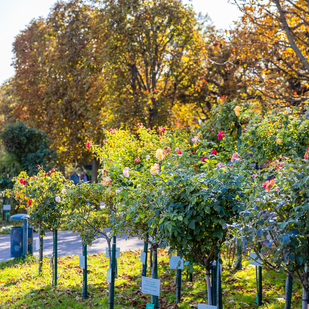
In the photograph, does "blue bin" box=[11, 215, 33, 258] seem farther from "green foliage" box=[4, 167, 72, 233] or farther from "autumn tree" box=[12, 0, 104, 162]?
"autumn tree" box=[12, 0, 104, 162]

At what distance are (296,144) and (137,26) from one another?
883cm

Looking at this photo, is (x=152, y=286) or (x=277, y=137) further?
(x=277, y=137)

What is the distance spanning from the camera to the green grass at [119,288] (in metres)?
5.48

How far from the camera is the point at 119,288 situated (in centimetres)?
633

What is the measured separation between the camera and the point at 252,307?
5191 mm

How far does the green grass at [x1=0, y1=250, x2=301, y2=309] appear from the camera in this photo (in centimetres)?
548

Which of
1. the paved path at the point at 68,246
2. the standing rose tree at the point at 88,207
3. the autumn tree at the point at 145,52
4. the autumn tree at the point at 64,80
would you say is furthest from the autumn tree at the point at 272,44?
the autumn tree at the point at 64,80

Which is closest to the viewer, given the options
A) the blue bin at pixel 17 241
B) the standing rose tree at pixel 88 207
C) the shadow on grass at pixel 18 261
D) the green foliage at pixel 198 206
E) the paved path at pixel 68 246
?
the green foliage at pixel 198 206

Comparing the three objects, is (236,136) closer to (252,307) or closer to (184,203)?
(252,307)

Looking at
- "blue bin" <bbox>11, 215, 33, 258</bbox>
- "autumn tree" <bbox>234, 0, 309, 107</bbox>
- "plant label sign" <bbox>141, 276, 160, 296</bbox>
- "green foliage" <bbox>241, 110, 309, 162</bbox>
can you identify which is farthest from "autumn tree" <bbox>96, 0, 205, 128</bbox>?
"plant label sign" <bbox>141, 276, 160, 296</bbox>

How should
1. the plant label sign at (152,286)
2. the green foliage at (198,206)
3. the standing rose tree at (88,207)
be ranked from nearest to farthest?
the green foliage at (198,206)
the plant label sign at (152,286)
the standing rose tree at (88,207)

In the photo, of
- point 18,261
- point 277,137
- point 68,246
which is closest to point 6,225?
point 68,246

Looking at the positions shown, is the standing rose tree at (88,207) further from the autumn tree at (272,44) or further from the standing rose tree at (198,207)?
the autumn tree at (272,44)

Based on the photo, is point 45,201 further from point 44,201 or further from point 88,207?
point 88,207
